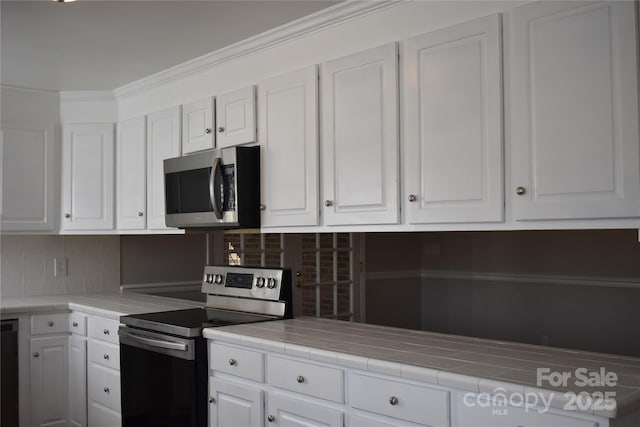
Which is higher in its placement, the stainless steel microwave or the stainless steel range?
the stainless steel microwave

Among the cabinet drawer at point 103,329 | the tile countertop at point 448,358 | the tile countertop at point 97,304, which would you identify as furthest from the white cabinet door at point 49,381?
the tile countertop at point 448,358

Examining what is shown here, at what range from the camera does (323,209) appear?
282cm

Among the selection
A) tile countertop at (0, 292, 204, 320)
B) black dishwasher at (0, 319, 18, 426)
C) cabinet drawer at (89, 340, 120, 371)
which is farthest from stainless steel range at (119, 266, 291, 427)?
black dishwasher at (0, 319, 18, 426)

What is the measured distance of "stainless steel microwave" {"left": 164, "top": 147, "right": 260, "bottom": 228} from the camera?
10.2ft

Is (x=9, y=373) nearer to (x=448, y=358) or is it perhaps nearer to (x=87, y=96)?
(x=87, y=96)

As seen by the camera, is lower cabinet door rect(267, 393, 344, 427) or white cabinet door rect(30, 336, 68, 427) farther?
white cabinet door rect(30, 336, 68, 427)

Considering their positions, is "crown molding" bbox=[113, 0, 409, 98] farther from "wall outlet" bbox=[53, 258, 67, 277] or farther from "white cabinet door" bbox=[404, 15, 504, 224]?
"wall outlet" bbox=[53, 258, 67, 277]

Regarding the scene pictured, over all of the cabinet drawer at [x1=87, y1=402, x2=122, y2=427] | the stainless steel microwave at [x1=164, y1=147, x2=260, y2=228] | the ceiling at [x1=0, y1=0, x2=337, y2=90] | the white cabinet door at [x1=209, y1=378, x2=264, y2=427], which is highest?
the ceiling at [x1=0, y1=0, x2=337, y2=90]

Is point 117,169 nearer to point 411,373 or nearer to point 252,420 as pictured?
point 252,420

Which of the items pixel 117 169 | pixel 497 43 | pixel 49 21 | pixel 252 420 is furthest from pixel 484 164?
pixel 117 169

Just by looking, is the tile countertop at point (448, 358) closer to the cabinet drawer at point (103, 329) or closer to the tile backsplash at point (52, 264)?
the cabinet drawer at point (103, 329)

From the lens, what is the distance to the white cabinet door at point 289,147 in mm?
2854

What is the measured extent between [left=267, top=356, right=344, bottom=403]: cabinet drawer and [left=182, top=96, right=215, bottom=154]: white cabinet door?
1.40 meters

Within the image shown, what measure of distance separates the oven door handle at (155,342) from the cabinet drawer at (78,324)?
0.61m
